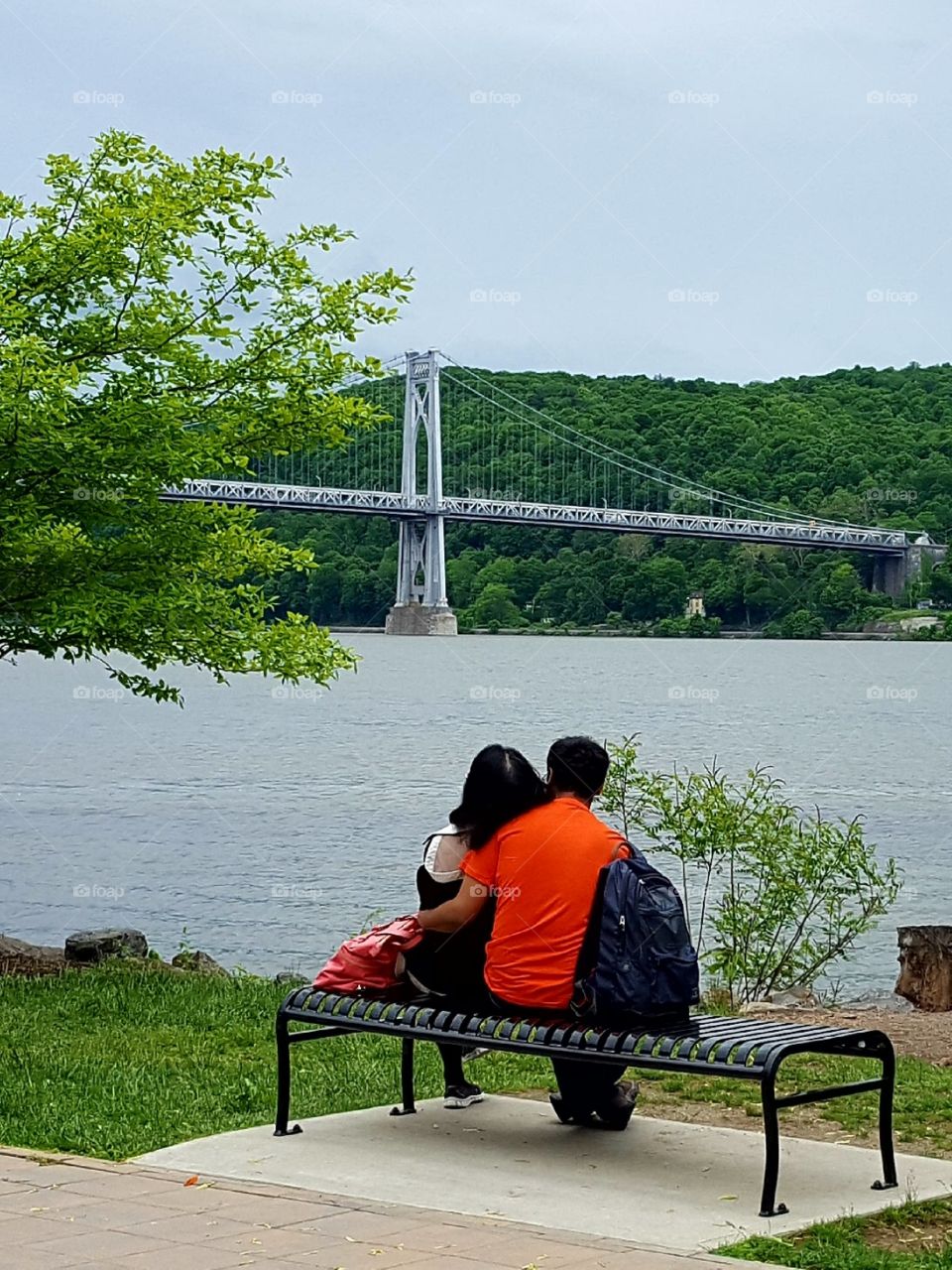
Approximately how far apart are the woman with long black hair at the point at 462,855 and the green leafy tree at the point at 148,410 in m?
3.53

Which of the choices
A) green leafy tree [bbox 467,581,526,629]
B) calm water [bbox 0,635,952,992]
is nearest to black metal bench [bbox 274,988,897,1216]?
calm water [bbox 0,635,952,992]

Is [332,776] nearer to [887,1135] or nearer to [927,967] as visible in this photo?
[927,967]

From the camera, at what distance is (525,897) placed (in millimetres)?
5137

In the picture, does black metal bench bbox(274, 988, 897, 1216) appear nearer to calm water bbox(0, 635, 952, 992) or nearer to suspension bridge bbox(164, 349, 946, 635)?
calm water bbox(0, 635, 952, 992)

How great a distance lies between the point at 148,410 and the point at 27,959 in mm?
3303

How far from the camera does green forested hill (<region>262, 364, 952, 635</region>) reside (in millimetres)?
46312

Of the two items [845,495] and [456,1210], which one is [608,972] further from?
[845,495]

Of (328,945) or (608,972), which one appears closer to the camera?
A: (608,972)

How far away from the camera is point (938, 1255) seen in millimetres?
4121

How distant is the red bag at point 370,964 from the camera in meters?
5.43

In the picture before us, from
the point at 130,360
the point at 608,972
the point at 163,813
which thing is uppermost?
Answer: the point at 130,360

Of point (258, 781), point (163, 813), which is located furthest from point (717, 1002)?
point (258, 781)

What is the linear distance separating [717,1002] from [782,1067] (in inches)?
121

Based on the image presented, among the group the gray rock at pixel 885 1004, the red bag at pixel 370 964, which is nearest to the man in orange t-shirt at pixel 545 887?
the red bag at pixel 370 964
